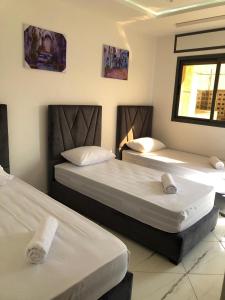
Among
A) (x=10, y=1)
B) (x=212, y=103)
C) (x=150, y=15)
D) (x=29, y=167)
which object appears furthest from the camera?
(x=212, y=103)

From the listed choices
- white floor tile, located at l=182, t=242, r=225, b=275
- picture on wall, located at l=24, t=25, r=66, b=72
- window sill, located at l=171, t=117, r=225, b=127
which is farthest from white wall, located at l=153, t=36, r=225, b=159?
picture on wall, located at l=24, t=25, r=66, b=72

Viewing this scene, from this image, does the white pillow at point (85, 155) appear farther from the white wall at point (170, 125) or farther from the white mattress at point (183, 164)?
the white wall at point (170, 125)

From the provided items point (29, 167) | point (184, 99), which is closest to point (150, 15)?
point (184, 99)

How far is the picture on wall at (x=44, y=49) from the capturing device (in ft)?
8.73

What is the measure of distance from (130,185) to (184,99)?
2.36m

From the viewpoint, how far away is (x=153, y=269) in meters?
2.06

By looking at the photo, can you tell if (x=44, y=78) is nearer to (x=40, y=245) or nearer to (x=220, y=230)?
(x=40, y=245)

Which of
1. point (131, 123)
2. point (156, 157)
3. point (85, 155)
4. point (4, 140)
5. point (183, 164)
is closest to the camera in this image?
point (4, 140)

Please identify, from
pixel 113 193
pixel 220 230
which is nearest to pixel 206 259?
pixel 220 230

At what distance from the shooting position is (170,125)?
4316 millimetres

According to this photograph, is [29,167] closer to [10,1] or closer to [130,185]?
[130,185]

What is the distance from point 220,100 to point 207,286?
278 centimetres

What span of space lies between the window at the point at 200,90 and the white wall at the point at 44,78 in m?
1.00

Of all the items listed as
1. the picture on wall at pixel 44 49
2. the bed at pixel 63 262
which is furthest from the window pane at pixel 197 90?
the bed at pixel 63 262
